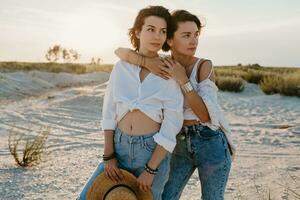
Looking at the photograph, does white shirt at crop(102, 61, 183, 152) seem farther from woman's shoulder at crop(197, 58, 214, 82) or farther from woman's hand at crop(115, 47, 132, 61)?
woman's shoulder at crop(197, 58, 214, 82)

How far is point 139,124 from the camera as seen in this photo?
307 cm

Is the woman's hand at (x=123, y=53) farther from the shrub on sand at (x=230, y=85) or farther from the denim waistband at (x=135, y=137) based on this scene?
the shrub on sand at (x=230, y=85)

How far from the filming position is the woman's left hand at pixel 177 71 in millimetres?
3148

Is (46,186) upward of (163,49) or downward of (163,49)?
downward

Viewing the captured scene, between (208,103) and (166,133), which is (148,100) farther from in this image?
(208,103)

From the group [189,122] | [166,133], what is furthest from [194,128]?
[166,133]

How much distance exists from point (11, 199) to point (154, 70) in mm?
3285

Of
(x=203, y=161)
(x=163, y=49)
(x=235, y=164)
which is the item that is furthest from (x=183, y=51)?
(x=235, y=164)

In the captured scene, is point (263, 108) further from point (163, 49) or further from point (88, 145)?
point (163, 49)

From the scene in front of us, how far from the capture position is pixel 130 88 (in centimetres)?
312

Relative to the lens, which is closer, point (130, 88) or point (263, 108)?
point (130, 88)

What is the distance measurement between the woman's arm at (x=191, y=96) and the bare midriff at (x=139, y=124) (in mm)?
266

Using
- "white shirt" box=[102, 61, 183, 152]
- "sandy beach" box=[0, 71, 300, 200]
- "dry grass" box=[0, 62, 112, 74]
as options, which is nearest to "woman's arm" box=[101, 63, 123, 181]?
"white shirt" box=[102, 61, 183, 152]

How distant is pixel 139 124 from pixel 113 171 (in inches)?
12.7
